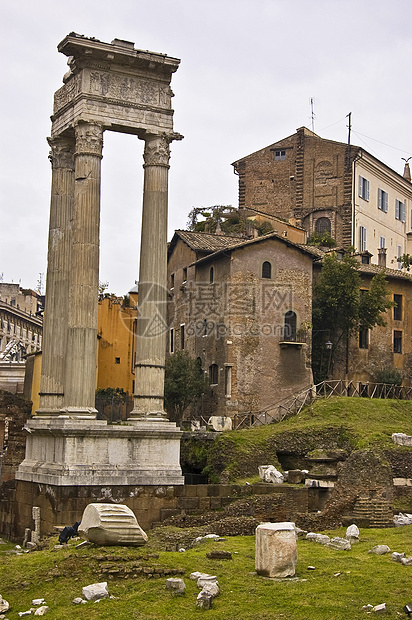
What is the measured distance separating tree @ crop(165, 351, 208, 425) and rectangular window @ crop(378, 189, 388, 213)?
21428 mm

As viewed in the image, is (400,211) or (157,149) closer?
(157,149)

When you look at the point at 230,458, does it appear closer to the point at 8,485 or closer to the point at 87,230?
the point at 8,485

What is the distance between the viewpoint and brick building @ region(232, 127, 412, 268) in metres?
52.9

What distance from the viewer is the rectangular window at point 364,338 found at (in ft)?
144

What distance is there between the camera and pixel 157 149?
77.1 ft

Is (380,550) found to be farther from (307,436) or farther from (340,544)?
(307,436)

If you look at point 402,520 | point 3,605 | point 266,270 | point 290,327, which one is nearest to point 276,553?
point 3,605

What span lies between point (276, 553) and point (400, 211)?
46.8 m

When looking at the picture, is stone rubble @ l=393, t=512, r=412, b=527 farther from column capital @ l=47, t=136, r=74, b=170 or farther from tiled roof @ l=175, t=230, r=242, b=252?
tiled roof @ l=175, t=230, r=242, b=252

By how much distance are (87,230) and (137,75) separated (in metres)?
4.07

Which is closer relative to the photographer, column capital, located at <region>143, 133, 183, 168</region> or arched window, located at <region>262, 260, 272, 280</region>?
column capital, located at <region>143, 133, 183, 168</region>

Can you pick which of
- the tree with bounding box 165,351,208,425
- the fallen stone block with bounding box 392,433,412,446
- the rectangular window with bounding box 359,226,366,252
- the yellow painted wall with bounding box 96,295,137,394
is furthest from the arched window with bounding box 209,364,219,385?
the rectangular window with bounding box 359,226,366,252

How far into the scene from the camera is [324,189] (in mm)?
53625

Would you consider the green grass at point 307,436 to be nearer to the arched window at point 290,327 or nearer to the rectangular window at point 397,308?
the arched window at point 290,327
